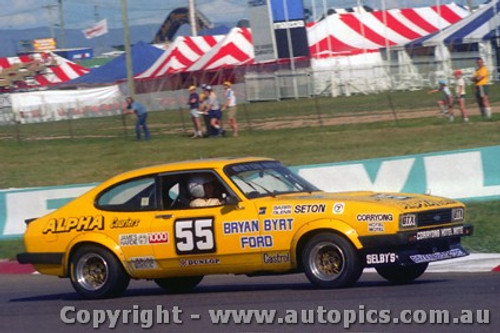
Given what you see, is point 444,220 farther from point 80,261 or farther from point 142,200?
point 80,261

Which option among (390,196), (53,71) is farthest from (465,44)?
(390,196)

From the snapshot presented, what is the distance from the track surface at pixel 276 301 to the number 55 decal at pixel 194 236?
1.77ft

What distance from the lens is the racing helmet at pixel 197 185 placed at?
10945 mm

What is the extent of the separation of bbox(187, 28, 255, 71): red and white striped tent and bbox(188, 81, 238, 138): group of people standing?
70.9ft

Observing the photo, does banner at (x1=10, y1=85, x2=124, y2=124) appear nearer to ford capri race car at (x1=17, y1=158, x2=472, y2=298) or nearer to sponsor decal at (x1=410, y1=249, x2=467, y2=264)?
ford capri race car at (x1=17, y1=158, x2=472, y2=298)

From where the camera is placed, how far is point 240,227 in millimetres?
10469

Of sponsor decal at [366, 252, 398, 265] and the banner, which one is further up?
the banner

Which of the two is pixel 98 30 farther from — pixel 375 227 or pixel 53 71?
pixel 375 227

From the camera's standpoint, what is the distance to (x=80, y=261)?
11.2 m

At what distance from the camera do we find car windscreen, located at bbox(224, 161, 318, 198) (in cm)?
1084

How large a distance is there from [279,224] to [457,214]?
6.01ft

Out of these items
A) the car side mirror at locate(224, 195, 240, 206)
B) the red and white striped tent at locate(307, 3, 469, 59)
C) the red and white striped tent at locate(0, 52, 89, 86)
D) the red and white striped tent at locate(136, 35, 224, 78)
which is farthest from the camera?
the red and white striped tent at locate(0, 52, 89, 86)

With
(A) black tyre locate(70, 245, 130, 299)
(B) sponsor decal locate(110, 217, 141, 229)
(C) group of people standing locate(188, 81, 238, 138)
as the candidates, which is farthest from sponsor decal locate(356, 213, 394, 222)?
(C) group of people standing locate(188, 81, 238, 138)

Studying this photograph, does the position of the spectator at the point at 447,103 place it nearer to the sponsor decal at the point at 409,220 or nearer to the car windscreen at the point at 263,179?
the car windscreen at the point at 263,179
